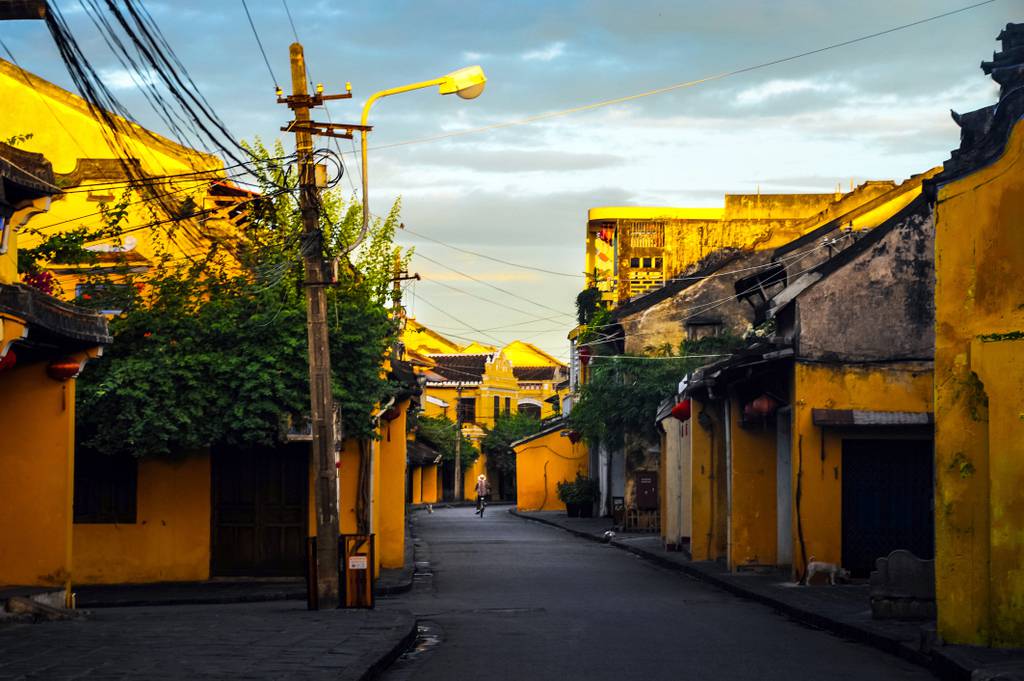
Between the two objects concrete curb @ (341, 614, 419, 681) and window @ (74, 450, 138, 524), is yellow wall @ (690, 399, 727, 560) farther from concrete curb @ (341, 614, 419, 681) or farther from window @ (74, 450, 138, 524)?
concrete curb @ (341, 614, 419, 681)

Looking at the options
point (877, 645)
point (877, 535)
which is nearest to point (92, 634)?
point (877, 645)

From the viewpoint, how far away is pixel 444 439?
265ft

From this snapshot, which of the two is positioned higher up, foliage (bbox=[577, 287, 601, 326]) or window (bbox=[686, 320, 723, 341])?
foliage (bbox=[577, 287, 601, 326])

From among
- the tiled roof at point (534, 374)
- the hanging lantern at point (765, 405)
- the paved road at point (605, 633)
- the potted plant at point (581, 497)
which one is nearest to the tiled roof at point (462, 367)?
the tiled roof at point (534, 374)

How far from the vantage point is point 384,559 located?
2791 centimetres

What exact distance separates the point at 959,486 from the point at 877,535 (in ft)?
29.0

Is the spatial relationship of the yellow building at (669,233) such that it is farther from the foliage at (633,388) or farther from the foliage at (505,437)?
the foliage at (505,437)

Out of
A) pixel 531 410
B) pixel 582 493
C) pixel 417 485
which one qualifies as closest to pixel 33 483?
pixel 582 493

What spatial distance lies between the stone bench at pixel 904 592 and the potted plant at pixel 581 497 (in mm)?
40132

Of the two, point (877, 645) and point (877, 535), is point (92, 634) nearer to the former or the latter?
point (877, 645)

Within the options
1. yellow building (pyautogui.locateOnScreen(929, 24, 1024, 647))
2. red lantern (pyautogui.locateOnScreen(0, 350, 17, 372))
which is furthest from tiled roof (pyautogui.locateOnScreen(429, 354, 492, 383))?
yellow building (pyautogui.locateOnScreen(929, 24, 1024, 647))

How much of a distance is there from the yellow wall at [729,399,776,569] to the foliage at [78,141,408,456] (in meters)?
6.45

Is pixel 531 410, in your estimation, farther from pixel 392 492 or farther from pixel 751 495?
pixel 751 495

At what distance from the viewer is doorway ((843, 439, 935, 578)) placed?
73.1 feet
